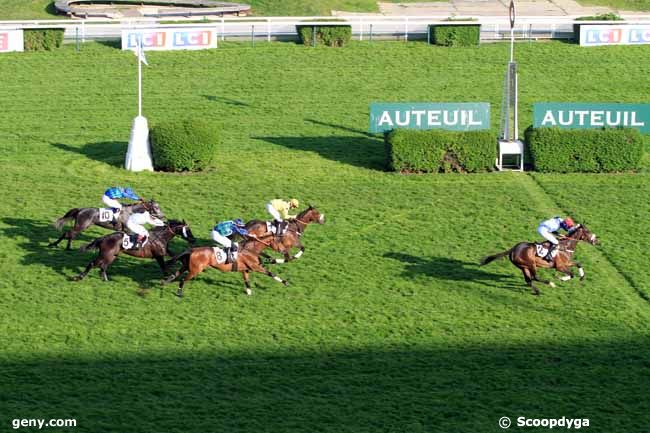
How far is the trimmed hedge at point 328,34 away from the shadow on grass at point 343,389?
22.3 meters

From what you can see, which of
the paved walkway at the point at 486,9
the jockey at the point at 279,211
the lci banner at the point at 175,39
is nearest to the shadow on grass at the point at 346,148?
the jockey at the point at 279,211

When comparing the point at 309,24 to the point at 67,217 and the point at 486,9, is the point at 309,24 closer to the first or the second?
the point at 486,9

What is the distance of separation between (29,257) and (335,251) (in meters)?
5.95

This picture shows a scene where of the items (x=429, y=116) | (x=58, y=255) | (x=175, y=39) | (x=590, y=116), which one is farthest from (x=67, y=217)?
(x=175, y=39)

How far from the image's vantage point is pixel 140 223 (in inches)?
839

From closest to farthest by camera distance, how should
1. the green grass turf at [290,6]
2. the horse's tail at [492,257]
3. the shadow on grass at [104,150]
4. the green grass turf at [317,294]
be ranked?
the green grass turf at [317,294]
the horse's tail at [492,257]
the shadow on grass at [104,150]
the green grass turf at [290,6]

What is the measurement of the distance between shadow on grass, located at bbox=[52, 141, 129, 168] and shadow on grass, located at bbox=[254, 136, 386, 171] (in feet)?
12.5

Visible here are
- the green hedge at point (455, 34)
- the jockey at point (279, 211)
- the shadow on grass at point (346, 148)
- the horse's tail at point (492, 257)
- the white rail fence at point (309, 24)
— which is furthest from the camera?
the white rail fence at point (309, 24)

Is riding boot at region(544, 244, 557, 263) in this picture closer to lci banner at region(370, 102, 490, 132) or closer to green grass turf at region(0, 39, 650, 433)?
green grass turf at region(0, 39, 650, 433)

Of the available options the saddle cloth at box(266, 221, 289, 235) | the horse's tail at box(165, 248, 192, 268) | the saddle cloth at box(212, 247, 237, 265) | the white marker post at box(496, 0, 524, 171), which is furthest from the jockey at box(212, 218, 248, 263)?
the white marker post at box(496, 0, 524, 171)

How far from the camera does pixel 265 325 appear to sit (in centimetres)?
1966

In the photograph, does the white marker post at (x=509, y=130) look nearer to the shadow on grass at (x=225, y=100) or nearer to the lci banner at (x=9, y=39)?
the shadow on grass at (x=225, y=100)

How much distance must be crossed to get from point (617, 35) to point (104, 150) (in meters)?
18.6

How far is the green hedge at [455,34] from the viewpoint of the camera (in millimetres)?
39688
